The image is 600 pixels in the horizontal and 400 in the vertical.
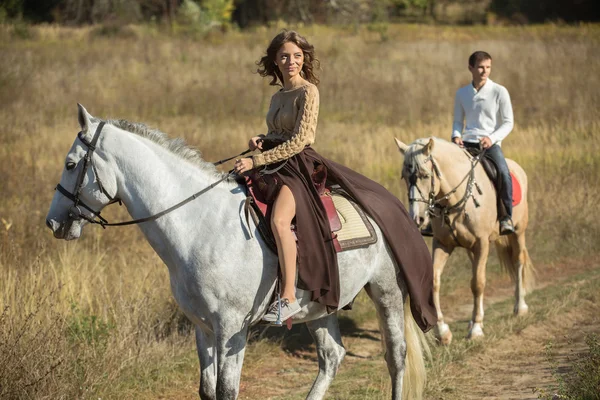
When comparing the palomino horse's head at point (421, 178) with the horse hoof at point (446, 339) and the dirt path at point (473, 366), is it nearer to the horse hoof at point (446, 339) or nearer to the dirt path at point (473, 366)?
the horse hoof at point (446, 339)

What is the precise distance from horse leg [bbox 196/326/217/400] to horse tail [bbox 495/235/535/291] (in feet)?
17.7

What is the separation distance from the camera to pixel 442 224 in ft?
27.3

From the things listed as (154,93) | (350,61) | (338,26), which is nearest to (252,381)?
(154,93)

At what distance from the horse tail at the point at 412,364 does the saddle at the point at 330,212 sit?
86cm

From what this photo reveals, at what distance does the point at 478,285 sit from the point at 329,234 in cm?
391

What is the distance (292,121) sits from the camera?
16.7 feet

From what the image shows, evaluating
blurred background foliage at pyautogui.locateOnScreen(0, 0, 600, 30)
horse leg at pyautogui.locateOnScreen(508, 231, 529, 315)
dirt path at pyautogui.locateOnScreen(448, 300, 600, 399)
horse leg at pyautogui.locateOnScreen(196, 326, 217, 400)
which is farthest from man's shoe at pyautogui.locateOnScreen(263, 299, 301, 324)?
blurred background foliage at pyautogui.locateOnScreen(0, 0, 600, 30)

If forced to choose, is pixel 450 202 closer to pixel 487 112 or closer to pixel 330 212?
pixel 487 112

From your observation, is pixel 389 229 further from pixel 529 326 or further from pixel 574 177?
pixel 574 177

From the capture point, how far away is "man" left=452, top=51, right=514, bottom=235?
853cm

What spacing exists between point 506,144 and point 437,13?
1842 inches

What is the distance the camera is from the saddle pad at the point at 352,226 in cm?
512

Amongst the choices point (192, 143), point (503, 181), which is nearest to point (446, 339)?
point (503, 181)

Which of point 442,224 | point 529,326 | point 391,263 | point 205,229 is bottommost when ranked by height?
point 529,326
